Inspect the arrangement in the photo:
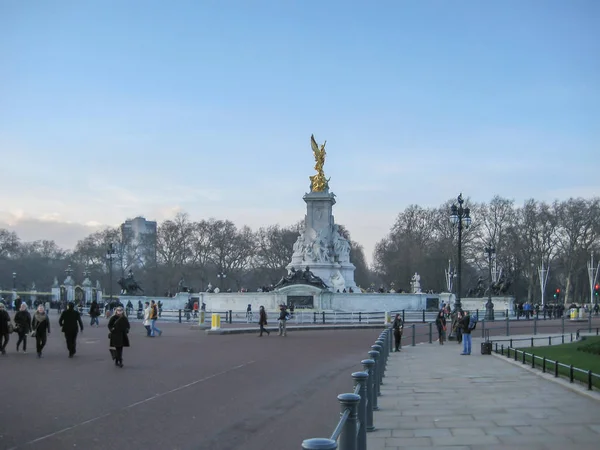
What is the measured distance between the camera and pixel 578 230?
306 feet

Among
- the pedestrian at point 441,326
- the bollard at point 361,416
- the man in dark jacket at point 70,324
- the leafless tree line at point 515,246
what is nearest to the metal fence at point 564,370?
the bollard at point 361,416

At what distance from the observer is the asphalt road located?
382 inches

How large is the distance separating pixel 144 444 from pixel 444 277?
97.7m

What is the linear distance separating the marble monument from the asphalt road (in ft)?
150

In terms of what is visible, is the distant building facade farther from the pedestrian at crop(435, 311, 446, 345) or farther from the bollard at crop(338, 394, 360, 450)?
the bollard at crop(338, 394, 360, 450)

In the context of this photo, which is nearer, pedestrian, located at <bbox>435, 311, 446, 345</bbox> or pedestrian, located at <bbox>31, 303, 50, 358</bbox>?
pedestrian, located at <bbox>31, 303, 50, 358</bbox>

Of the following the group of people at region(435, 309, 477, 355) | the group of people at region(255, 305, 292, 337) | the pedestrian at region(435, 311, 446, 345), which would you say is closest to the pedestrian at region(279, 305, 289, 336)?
the group of people at region(255, 305, 292, 337)

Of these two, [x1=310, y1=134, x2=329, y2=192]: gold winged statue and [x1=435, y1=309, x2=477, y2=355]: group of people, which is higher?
[x1=310, y1=134, x2=329, y2=192]: gold winged statue

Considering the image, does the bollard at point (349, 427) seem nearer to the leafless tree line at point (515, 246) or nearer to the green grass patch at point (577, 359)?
the green grass patch at point (577, 359)

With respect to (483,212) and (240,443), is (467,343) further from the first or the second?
(483,212)

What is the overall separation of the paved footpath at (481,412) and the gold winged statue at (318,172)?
56.1 metres

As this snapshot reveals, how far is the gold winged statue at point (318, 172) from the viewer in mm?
74375

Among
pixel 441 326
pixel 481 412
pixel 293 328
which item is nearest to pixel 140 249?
pixel 293 328

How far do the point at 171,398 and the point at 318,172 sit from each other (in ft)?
209
